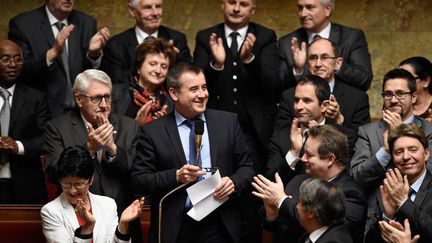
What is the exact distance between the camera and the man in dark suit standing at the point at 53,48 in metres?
7.02

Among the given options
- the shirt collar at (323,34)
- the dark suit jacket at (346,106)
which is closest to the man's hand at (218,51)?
the dark suit jacket at (346,106)

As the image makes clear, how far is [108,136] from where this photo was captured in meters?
5.70

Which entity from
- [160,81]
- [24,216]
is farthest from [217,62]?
[24,216]

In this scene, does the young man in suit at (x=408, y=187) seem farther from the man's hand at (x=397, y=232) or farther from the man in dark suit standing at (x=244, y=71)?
the man in dark suit standing at (x=244, y=71)

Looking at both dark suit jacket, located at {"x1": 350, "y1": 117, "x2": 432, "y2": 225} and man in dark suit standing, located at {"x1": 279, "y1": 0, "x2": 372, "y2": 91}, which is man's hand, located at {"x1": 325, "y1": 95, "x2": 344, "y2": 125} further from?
man in dark suit standing, located at {"x1": 279, "y1": 0, "x2": 372, "y2": 91}

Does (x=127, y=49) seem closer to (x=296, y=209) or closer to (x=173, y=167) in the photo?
(x=173, y=167)

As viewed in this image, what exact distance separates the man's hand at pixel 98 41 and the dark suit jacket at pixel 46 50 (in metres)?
0.17

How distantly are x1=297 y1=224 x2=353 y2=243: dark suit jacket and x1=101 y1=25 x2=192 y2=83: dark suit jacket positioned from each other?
99.0 inches

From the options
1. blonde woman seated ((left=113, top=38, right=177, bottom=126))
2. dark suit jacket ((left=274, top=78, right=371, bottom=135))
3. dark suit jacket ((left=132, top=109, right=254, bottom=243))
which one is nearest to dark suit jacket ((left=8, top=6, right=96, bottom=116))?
blonde woman seated ((left=113, top=38, right=177, bottom=126))

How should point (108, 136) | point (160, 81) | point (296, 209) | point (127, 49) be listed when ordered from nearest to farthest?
point (296, 209) < point (108, 136) < point (160, 81) < point (127, 49)

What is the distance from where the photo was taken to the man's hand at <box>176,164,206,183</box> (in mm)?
5367

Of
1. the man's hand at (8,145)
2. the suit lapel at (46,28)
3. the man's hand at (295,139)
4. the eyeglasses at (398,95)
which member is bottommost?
the man's hand at (8,145)

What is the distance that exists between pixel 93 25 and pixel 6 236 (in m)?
2.01

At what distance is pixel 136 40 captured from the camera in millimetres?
7230
